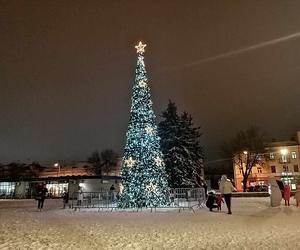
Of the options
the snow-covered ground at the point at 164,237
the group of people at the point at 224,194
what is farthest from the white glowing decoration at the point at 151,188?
the snow-covered ground at the point at 164,237

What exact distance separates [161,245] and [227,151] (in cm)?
5751

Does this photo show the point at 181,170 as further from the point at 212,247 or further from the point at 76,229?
the point at 212,247

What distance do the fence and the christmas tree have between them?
70cm

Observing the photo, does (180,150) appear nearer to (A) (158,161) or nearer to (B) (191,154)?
(B) (191,154)

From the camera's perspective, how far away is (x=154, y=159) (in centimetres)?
2283

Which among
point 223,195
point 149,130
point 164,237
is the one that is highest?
point 149,130

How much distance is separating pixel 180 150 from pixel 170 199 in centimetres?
2158

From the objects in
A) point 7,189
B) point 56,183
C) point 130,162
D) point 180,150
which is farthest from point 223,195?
point 7,189

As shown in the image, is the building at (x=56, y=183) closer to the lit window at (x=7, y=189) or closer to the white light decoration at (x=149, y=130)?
the lit window at (x=7, y=189)

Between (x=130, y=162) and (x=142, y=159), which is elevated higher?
(x=142, y=159)

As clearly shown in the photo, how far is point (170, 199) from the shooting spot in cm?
2294

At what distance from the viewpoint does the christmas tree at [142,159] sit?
22.3 m

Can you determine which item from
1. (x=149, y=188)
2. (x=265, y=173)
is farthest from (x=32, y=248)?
(x=265, y=173)

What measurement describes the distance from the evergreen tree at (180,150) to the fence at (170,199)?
19028mm
